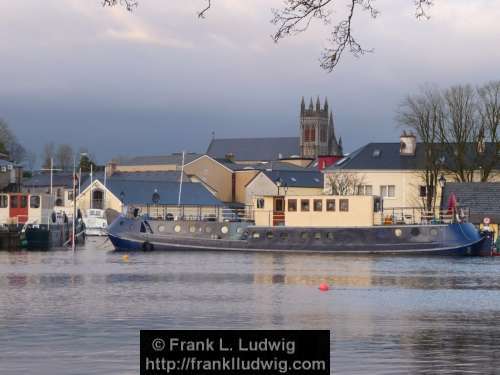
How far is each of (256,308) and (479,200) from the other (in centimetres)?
5406

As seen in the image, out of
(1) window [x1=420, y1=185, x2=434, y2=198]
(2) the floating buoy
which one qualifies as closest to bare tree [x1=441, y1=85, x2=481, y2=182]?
(1) window [x1=420, y1=185, x2=434, y2=198]

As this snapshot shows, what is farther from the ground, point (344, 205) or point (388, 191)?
point (388, 191)

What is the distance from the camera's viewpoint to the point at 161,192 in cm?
14075

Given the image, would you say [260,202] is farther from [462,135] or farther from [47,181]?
[47,181]

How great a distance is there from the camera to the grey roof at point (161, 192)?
455ft

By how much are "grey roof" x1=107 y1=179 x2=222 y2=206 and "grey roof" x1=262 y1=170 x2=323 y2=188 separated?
1437cm

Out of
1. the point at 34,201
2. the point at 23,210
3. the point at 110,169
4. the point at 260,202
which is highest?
the point at 110,169

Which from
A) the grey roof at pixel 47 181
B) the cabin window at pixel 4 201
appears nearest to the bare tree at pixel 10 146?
the grey roof at pixel 47 181

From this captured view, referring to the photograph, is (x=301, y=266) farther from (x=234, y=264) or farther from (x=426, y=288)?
(x=426, y=288)

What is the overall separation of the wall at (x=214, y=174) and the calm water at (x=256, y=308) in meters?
94.1

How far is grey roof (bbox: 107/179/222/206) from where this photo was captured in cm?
13862

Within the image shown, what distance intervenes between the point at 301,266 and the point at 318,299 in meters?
23.4

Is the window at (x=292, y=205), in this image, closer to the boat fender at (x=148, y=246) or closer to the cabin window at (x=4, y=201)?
the boat fender at (x=148, y=246)

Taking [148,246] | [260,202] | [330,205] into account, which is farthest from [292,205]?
[148,246]
